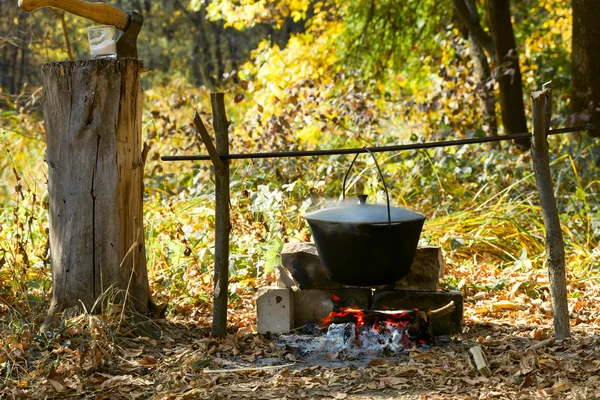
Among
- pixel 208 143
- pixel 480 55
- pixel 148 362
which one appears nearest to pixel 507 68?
pixel 480 55

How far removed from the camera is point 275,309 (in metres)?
4.29

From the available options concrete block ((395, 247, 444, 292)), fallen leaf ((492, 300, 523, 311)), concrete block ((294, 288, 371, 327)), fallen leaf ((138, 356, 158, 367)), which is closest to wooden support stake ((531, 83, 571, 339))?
concrete block ((395, 247, 444, 292))

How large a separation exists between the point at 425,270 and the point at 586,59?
4.00 metres

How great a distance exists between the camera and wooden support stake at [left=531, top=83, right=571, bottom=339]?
3.71 m

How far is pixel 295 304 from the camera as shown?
4402 millimetres

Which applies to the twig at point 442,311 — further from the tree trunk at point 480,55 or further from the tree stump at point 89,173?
the tree trunk at point 480,55

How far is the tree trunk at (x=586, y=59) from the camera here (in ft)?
23.2

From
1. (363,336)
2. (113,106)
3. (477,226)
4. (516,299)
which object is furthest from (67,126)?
(477,226)

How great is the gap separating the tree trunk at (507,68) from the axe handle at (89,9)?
195 inches

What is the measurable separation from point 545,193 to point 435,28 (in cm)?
644

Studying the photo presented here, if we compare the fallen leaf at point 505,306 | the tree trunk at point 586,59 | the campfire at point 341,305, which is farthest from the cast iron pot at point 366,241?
the tree trunk at point 586,59

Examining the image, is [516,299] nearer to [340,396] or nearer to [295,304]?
[295,304]

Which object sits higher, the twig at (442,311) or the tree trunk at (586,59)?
the tree trunk at (586,59)

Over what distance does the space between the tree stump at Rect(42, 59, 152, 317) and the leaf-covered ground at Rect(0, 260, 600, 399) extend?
235 millimetres
